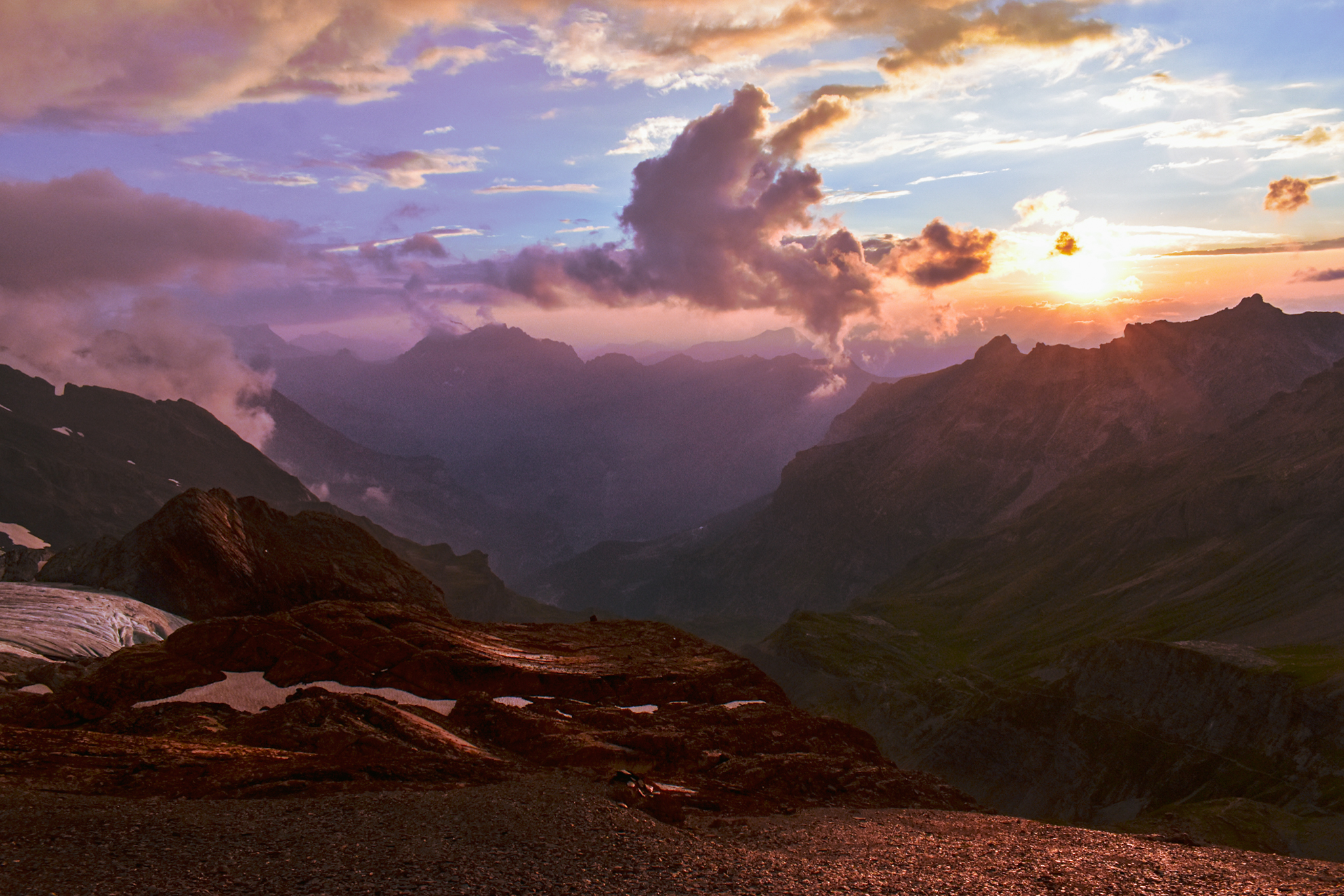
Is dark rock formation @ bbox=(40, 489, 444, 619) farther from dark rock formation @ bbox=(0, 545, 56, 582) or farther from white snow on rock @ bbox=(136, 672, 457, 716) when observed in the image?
white snow on rock @ bbox=(136, 672, 457, 716)

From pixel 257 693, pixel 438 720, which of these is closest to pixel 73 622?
pixel 257 693

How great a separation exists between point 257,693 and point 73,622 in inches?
791

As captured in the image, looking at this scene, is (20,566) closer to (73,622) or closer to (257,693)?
(73,622)

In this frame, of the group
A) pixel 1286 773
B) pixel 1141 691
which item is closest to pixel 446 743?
pixel 1286 773

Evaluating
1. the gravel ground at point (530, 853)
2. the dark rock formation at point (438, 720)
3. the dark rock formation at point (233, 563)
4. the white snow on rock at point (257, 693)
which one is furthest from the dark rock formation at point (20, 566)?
the gravel ground at point (530, 853)

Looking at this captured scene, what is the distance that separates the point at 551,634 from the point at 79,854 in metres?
61.1

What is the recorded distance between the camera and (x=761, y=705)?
64.6 meters

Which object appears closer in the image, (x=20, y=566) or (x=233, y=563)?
(x=233, y=563)

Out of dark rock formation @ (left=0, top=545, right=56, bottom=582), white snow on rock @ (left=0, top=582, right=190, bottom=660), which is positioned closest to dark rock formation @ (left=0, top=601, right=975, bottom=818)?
white snow on rock @ (left=0, top=582, right=190, bottom=660)

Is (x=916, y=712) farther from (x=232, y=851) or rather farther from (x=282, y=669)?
(x=232, y=851)

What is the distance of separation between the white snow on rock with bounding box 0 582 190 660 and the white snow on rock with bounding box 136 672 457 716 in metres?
12.4

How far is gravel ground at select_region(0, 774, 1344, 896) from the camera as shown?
81.0 ft

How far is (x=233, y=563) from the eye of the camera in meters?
82.0

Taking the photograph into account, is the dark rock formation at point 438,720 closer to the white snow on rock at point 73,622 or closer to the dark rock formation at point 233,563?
the white snow on rock at point 73,622
